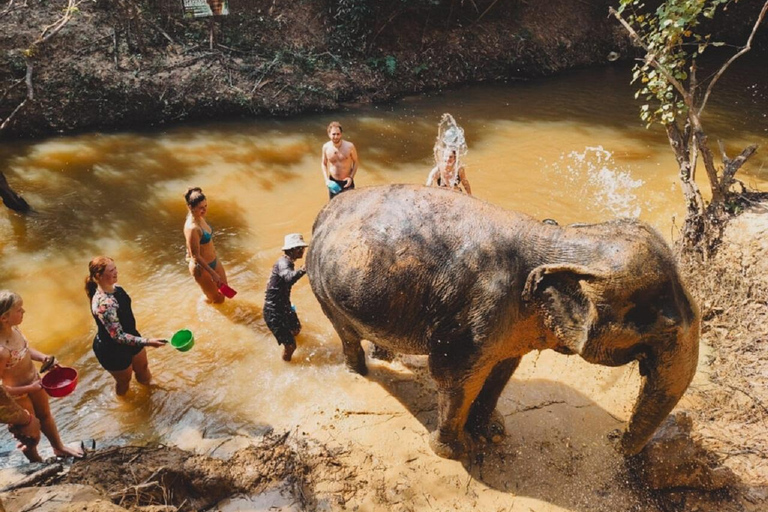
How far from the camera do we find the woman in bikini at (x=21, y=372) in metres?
3.24

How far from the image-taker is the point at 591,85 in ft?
41.7

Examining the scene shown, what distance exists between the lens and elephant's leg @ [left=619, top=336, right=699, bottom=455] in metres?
2.71

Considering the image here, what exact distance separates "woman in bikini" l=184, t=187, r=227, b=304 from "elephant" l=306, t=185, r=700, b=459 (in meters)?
1.78

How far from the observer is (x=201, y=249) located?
5.21 meters

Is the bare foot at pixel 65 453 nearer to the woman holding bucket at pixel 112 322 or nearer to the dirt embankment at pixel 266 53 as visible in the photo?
the woman holding bucket at pixel 112 322

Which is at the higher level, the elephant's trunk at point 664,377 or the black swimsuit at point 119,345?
the elephant's trunk at point 664,377

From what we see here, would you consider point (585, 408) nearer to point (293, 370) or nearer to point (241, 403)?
point (293, 370)

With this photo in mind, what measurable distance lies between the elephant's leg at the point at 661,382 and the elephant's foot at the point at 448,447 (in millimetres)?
1277

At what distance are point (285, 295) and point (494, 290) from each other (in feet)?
7.54

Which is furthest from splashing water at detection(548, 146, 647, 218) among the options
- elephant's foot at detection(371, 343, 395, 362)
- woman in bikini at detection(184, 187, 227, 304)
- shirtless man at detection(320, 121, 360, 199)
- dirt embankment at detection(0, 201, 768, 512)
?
woman in bikini at detection(184, 187, 227, 304)

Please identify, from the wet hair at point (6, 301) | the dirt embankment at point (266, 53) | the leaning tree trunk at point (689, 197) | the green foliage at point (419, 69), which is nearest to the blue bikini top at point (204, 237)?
the wet hair at point (6, 301)

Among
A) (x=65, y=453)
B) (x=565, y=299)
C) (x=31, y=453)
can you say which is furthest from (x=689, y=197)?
(x=31, y=453)

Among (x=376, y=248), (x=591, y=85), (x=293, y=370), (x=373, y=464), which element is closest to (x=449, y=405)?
(x=373, y=464)

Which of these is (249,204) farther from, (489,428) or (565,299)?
(565,299)
